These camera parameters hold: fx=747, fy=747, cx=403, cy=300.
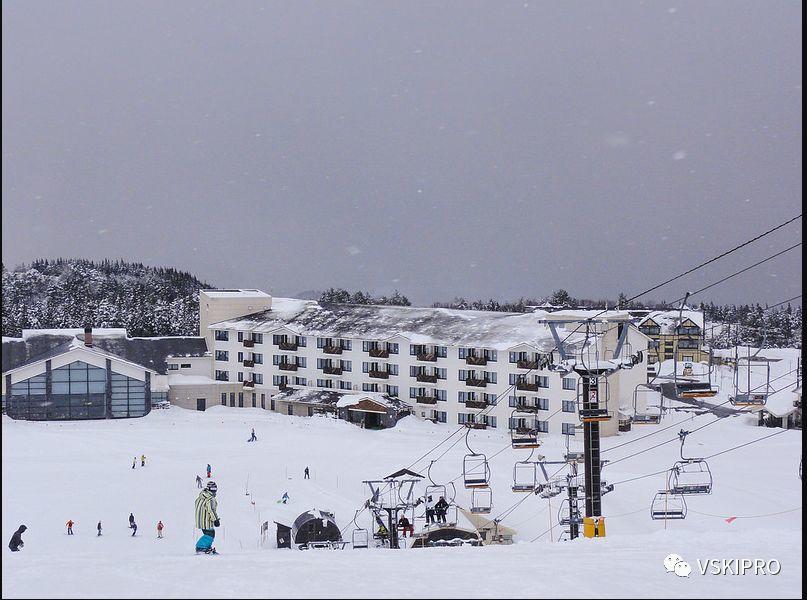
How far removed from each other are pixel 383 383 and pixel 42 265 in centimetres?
10084

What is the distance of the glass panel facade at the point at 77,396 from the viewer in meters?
43.6

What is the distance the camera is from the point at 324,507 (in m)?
26.7

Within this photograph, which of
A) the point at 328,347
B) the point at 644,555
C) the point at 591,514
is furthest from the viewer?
the point at 328,347

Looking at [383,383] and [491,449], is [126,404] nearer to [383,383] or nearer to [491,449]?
[383,383]

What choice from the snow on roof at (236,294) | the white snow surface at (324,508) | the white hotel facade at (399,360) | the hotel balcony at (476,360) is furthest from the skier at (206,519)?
the snow on roof at (236,294)

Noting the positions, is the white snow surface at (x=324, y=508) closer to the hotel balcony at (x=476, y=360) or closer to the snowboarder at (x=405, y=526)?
the snowboarder at (x=405, y=526)

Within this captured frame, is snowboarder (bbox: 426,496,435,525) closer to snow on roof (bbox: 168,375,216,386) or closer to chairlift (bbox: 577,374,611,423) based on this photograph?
chairlift (bbox: 577,374,611,423)

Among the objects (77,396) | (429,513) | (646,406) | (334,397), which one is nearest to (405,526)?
(429,513)

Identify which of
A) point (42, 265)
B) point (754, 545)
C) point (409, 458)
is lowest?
point (409, 458)

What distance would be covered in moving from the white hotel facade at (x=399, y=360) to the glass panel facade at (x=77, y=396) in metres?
3.36

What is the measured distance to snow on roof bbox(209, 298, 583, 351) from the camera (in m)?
43.9

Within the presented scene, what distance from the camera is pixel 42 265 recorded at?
127438 millimetres

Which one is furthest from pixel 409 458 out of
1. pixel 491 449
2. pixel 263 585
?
pixel 263 585

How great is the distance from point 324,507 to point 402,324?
23029 millimetres
